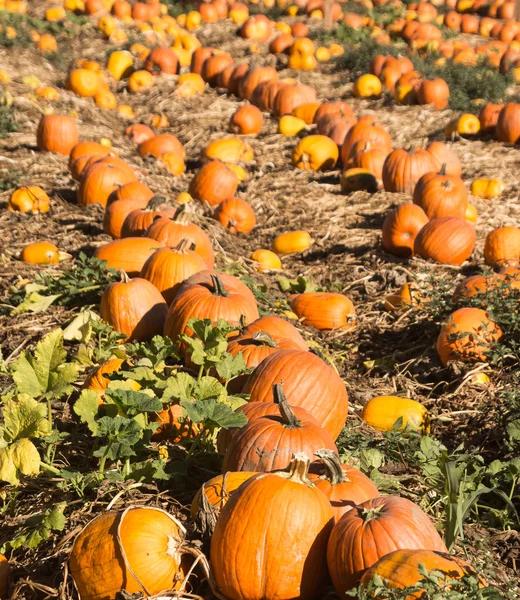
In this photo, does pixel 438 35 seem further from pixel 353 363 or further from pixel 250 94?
pixel 353 363

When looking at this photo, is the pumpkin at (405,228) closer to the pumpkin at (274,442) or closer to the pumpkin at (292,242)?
the pumpkin at (292,242)

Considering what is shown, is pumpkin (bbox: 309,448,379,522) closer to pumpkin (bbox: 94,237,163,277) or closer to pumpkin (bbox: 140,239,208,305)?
pumpkin (bbox: 140,239,208,305)

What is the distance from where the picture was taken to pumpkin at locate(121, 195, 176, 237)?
6.09 m

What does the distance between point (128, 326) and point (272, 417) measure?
6.25 ft

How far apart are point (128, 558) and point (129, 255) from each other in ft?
10.9

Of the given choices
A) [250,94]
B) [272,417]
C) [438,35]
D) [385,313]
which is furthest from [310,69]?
[272,417]

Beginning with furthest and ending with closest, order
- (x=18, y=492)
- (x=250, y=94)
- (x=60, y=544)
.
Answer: (x=250, y=94) → (x=18, y=492) → (x=60, y=544)

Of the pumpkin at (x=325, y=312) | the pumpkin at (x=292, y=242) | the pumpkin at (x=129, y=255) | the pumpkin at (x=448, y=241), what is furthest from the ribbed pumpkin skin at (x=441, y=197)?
the pumpkin at (x=129, y=255)

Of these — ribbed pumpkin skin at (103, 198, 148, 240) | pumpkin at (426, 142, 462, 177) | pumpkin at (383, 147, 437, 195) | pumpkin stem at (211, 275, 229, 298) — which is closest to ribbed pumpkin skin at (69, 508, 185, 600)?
pumpkin stem at (211, 275, 229, 298)

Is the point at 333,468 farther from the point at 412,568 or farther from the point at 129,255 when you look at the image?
the point at 129,255

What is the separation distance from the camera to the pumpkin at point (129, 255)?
548 cm

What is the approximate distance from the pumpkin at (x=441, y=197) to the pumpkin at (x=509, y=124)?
3529mm

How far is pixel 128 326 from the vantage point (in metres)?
4.73

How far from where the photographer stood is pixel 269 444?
113 inches
